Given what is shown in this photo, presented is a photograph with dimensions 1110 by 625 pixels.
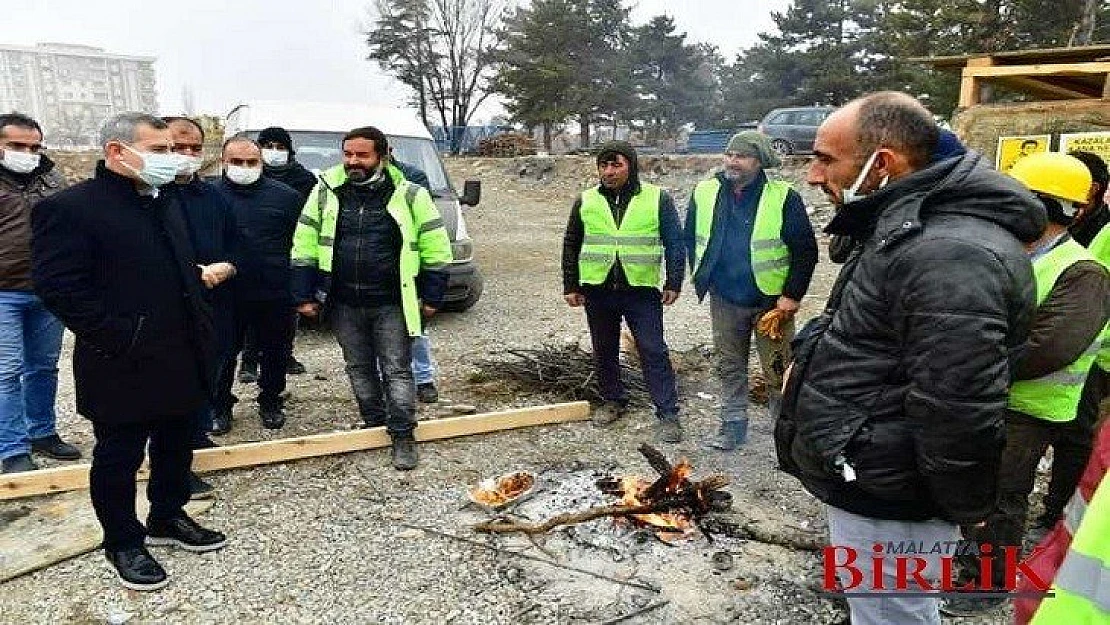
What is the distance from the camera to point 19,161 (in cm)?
408

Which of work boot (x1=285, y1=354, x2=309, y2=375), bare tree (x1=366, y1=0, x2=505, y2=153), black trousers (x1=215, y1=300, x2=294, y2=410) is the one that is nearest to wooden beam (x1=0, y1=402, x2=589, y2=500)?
black trousers (x1=215, y1=300, x2=294, y2=410)

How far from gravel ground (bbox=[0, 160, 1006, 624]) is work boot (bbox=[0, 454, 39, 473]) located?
629 mm

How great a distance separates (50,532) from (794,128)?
23020mm

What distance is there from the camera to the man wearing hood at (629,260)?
461cm

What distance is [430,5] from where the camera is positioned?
40219 mm

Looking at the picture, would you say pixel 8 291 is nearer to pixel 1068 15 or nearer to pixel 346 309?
pixel 346 309

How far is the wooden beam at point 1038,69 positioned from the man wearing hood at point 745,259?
2.36 metres

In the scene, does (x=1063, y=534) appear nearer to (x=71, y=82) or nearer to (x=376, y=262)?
(x=376, y=262)

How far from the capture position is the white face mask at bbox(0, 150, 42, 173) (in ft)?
13.3

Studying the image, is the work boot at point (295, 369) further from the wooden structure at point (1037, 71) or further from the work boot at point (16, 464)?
the wooden structure at point (1037, 71)

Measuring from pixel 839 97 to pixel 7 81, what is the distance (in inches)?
3801

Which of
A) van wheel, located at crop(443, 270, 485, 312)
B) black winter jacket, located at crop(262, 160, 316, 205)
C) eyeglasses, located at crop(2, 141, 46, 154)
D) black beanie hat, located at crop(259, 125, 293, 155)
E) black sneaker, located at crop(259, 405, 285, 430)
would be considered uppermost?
black beanie hat, located at crop(259, 125, 293, 155)

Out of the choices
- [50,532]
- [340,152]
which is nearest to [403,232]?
[50,532]

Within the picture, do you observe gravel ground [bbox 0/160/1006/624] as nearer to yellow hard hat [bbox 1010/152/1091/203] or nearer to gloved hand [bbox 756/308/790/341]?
gloved hand [bbox 756/308/790/341]
